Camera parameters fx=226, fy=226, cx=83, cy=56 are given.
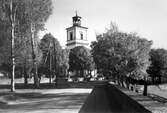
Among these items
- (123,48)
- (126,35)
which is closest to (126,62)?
(123,48)

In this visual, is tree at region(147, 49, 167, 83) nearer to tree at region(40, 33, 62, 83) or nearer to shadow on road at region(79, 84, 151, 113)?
tree at region(40, 33, 62, 83)

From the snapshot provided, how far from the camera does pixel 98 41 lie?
37.9 m

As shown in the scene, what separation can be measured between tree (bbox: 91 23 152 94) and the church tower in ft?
238

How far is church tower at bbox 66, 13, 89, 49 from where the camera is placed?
11131cm

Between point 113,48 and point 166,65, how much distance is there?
37858 mm

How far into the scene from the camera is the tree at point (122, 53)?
3469cm

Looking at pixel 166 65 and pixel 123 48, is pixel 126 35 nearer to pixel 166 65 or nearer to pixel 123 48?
pixel 123 48

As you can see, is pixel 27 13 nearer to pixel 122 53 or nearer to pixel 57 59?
pixel 122 53

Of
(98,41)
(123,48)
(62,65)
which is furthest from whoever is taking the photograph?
(62,65)

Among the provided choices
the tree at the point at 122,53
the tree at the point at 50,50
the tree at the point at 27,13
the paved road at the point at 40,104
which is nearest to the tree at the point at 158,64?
the tree at the point at 50,50

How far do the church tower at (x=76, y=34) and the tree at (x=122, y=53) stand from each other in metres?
72.4

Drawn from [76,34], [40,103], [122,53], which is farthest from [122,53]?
[76,34]

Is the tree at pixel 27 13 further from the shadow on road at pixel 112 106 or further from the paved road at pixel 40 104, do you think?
the shadow on road at pixel 112 106

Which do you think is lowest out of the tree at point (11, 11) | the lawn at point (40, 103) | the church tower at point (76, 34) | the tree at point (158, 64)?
the lawn at point (40, 103)
